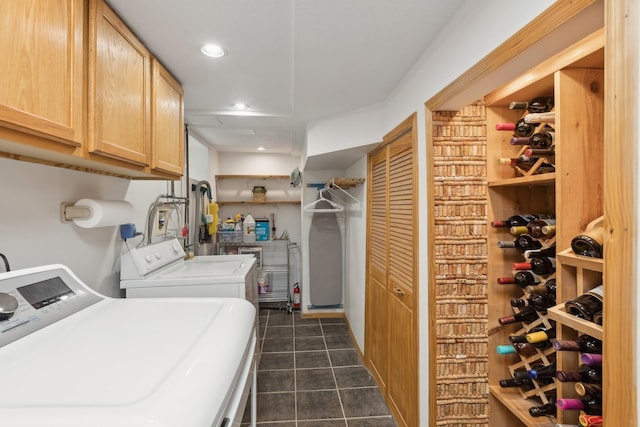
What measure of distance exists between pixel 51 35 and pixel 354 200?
2750mm

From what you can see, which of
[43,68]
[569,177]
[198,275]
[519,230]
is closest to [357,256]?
[198,275]

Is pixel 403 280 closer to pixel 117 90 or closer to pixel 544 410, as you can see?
pixel 544 410

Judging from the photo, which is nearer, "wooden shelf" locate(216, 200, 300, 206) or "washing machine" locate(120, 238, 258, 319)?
"washing machine" locate(120, 238, 258, 319)

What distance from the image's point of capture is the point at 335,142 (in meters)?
2.63

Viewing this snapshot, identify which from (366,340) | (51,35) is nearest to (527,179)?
(51,35)

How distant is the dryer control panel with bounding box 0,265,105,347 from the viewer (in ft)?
2.96

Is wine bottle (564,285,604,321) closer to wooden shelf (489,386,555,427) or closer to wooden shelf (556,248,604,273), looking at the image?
wooden shelf (556,248,604,273)

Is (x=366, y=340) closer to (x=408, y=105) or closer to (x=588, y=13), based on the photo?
(x=408, y=105)

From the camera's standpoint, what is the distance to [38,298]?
103cm

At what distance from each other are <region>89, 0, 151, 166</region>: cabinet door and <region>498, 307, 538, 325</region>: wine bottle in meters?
1.88

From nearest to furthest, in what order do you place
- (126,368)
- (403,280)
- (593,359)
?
(126,368) → (593,359) → (403,280)

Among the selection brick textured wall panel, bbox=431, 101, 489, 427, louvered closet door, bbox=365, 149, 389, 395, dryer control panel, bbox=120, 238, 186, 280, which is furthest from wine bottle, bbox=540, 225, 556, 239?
dryer control panel, bbox=120, 238, 186, 280

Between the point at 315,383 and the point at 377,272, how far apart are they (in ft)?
3.53

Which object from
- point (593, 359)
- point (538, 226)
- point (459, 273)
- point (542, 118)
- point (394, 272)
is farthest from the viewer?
point (394, 272)
